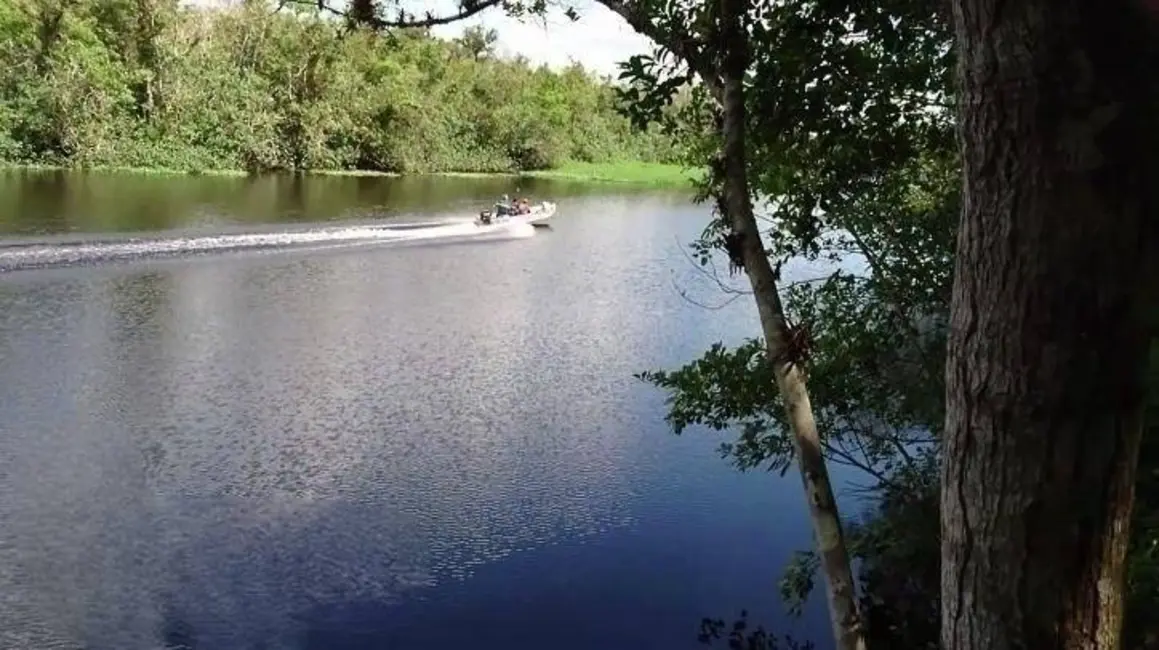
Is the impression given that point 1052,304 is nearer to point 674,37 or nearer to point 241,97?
point 674,37

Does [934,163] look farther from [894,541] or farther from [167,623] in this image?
[167,623]

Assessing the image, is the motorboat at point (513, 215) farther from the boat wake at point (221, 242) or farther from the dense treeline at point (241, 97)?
the dense treeline at point (241, 97)

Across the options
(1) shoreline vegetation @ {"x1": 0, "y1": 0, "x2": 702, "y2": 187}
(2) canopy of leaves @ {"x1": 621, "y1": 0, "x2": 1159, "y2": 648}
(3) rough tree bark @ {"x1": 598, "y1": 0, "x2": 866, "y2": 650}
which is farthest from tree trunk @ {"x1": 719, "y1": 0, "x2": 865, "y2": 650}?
(1) shoreline vegetation @ {"x1": 0, "y1": 0, "x2": 702, "y2": 187}

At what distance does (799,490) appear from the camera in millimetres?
9180

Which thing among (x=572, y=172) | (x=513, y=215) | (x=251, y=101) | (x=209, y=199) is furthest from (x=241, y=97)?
(x=572, y=172)

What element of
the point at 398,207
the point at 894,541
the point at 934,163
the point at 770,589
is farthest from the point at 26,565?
the point at 398,207

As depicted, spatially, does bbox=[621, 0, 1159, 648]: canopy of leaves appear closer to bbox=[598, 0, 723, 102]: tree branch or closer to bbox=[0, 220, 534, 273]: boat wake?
bbox=[598, 0, 723, 102]: tree branch

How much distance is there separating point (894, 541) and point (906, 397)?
0.67 metres

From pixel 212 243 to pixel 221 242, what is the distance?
200 mm

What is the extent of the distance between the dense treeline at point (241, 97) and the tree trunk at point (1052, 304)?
1005 inches

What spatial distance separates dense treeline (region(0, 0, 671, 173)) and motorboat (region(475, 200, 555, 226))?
3421 mm

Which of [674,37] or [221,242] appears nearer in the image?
[674,37]

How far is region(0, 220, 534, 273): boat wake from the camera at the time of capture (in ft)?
53.2

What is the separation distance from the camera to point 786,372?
2521mm
